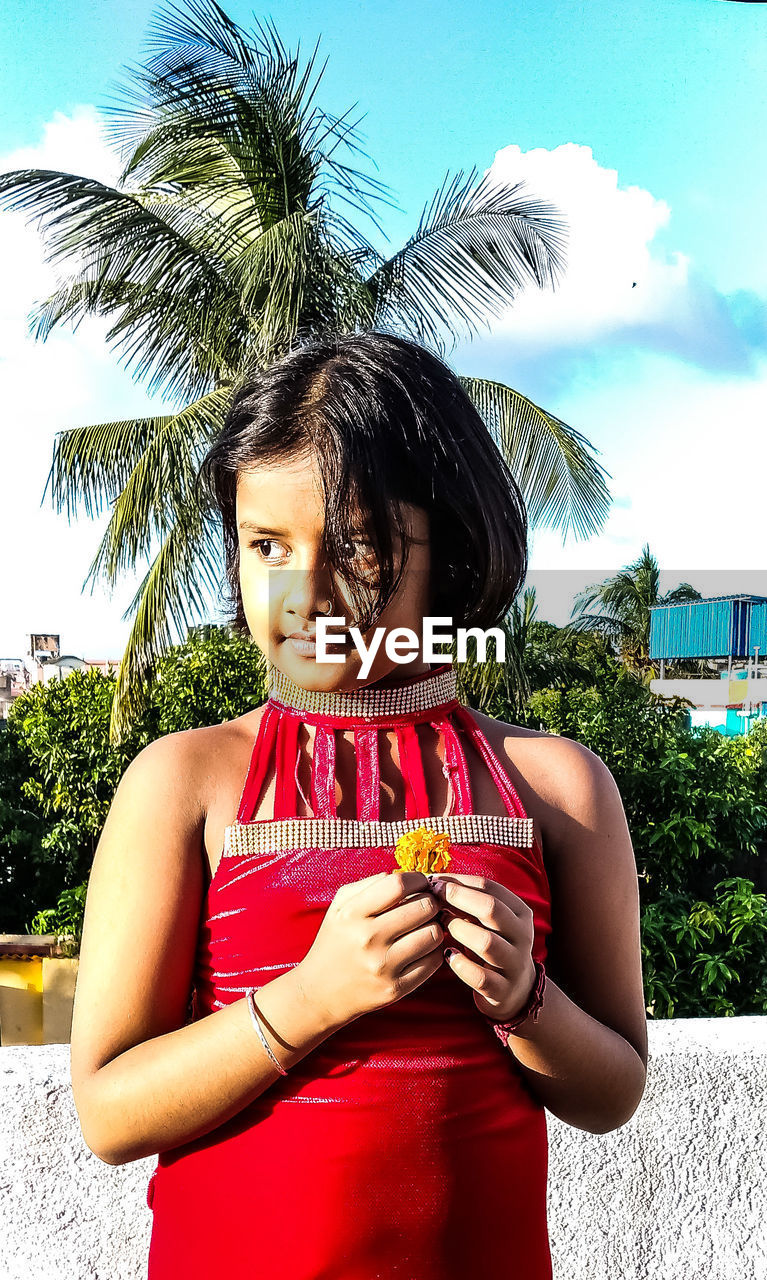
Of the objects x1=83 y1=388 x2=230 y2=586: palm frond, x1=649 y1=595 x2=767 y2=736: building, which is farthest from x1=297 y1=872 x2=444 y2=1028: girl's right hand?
x1=83 y1=388 x2=230 y2=586: palm frond

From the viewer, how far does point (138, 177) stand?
24.9 feet

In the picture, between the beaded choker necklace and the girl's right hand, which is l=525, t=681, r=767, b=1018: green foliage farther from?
the girl's right hand

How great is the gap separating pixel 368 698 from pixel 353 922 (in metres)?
0.29

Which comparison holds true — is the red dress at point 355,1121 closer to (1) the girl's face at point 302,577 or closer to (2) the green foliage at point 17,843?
(1) the girl's face at point 302,577

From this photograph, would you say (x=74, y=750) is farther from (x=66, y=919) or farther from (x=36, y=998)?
(x=36, y=998)

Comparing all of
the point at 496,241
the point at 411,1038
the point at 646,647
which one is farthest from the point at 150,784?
the point at 646,647

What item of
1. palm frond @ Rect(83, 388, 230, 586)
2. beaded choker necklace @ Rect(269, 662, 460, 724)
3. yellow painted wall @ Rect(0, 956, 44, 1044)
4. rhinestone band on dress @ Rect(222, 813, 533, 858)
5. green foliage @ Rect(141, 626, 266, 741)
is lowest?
yellow painted wall @ Rect(0, 956, 44, 1044)

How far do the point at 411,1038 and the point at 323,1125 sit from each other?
0.33ft

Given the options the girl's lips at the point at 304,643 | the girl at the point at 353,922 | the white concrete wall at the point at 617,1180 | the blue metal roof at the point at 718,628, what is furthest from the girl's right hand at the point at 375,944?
the blue metal roof at the point at 718,628

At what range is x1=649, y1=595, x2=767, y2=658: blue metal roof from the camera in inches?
461

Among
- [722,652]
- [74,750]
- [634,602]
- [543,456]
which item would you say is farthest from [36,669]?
[634,602]

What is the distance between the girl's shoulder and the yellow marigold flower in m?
0.21

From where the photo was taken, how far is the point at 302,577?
932mm

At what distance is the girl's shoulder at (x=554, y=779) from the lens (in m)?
1.03
